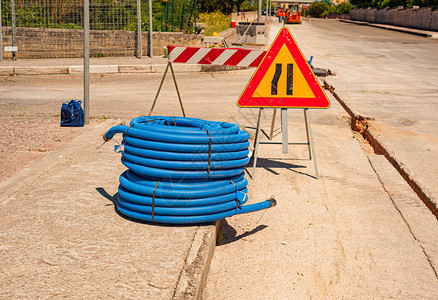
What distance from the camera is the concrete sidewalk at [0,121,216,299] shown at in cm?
344

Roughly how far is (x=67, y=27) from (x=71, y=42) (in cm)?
53

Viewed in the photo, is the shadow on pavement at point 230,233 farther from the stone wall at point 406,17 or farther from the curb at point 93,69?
the stone wall at point 406,17

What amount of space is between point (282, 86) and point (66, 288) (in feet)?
13.0

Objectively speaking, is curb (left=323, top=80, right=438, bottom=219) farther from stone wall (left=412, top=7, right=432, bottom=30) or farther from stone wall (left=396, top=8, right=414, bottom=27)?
stone wall (left=396, top=8, right=414, bottom=27)

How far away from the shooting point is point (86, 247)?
13.2 feet

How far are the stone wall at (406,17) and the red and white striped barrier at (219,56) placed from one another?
127 ft

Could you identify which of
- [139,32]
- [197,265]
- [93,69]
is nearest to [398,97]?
[93,69]

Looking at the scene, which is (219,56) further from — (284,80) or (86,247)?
(86,247)

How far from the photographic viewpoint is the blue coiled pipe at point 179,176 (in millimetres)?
4453

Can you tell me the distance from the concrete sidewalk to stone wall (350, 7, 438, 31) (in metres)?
41.4

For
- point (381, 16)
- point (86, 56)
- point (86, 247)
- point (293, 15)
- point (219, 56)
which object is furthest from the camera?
point (293, 15)

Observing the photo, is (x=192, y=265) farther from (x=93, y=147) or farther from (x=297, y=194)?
(x=93, y=147)

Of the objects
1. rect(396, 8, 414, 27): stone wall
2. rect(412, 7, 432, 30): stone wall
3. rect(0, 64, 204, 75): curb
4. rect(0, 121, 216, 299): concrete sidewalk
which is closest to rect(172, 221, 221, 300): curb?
rect(0, 121, 216, 299): concrete sidewalk

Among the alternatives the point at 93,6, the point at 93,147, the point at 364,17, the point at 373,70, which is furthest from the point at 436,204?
the point at 364,17
